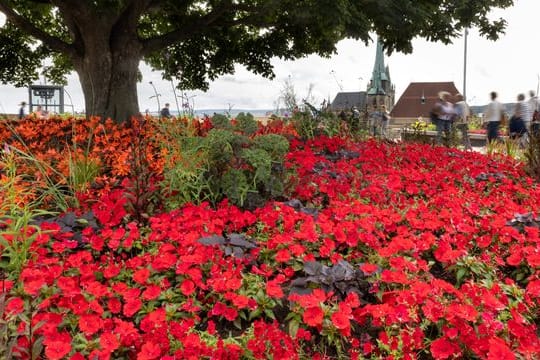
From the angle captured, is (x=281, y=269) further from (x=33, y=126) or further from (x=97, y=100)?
(x=97, y=100)

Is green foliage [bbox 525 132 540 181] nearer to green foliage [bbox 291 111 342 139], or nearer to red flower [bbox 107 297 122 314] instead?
green foliage [bbox 291 111 342 139]

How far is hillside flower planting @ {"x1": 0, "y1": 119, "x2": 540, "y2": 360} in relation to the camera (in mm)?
1960

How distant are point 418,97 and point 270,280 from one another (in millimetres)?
72951

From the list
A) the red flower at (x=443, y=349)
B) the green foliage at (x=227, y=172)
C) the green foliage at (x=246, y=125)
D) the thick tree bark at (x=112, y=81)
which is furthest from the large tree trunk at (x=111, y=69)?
the red flower at (x=443, y=349)

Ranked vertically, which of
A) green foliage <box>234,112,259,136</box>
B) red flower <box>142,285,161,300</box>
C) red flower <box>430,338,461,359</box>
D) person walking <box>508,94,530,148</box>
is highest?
person walking <box>508,94,530,148</box>

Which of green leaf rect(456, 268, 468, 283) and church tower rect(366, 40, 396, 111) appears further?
church tower rect(366, 40, 396, 111)

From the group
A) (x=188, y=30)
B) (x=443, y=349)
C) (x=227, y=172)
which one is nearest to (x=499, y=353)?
(x=443, y=349)

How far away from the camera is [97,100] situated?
10016mm

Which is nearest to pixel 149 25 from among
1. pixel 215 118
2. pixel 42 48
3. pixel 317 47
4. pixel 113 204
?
pixel 42 48

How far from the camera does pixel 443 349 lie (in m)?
1.92

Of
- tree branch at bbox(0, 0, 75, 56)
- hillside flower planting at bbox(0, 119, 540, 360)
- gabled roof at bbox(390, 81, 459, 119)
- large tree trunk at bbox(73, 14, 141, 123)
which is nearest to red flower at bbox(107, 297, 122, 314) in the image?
hillside flower planting at bbox(0, 119, 540, 360)

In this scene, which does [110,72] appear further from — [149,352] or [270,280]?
[149,352]

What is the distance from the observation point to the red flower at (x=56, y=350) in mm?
1698

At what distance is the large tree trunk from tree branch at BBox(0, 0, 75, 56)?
0.33 metres
